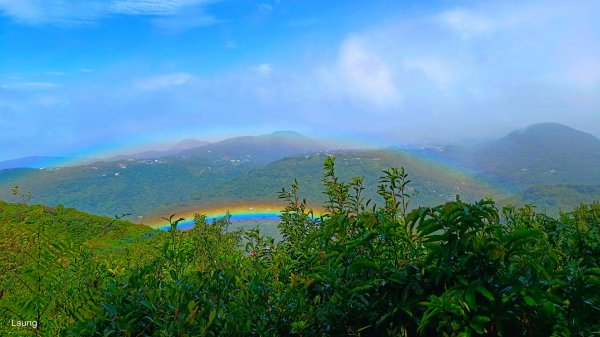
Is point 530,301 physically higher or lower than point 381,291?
higher

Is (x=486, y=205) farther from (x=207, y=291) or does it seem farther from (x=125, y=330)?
(x=125, y=330)

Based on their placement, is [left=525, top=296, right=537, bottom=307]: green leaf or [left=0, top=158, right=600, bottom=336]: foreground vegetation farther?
[left=0, top=158, right=600, bottom=336]: foreground vegetation

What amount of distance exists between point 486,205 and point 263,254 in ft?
9.72

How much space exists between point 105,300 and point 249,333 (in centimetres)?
110

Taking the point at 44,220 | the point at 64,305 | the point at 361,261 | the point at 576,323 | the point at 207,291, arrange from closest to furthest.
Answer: the point at 576,323 < the point at 361,261 < the point at 207,291 < the point at 64,305 < the point at 44,220

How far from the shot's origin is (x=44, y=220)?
4.82 m

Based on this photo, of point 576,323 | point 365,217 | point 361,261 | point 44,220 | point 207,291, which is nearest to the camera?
point 576,323

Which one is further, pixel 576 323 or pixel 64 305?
pixel 64 305

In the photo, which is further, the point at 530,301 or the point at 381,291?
the point at 381,291

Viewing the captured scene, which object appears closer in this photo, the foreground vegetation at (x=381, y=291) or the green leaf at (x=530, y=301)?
the green leaf at (x=530, y=301)

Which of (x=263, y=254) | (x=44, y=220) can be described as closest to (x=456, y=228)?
(x=263, y=254)

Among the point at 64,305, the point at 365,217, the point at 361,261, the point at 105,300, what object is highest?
the point at 365,217

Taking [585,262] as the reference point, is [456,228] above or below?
above

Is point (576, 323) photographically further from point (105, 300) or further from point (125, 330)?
point (105, 300)
